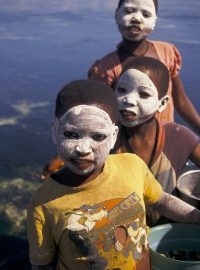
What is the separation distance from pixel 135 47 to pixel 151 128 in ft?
2.37

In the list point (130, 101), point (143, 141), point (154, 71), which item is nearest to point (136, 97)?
point (130, 101)

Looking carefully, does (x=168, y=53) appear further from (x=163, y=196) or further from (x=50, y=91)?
(x=50, y=91)

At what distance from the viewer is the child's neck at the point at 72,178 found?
5.92 feet

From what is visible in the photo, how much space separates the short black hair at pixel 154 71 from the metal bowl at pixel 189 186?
0.48 m

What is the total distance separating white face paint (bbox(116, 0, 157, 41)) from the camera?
2738 millimetres

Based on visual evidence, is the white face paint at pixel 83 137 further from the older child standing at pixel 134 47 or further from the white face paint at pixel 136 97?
the older child standing at pixel 134 47

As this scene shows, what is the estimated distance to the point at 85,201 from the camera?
179 centimetres

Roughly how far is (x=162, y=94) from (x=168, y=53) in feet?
2.52

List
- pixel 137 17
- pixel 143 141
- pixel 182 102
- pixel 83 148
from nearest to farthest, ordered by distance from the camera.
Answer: pixel 83 148 < pixel 143 141 < pixel 137 17 < pixel 182 102

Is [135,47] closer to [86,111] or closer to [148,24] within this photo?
[148,24]

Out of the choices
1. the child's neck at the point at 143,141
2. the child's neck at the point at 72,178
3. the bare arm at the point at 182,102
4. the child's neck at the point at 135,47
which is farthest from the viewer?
the bare arm at the point at 182,102

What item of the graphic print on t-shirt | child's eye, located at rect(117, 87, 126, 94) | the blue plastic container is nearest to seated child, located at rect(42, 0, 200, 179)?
child's eye, located at rect(117, 87, 126, 94)

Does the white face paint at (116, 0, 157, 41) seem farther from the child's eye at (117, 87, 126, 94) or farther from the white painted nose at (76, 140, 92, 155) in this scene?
the white painted nose at (76, 140, 92, 155)

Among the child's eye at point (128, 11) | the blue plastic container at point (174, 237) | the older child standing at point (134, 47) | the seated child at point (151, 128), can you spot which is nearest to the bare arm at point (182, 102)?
the older child standing at point (134, 47)
